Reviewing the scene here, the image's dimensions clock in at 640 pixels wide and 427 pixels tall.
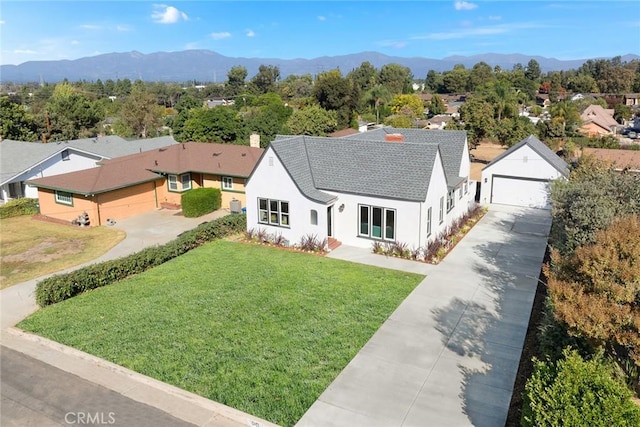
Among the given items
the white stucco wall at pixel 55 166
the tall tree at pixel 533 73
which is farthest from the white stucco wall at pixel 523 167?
the tall tree at pixel 533 73

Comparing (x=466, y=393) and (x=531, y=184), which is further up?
(x=531, y=184)

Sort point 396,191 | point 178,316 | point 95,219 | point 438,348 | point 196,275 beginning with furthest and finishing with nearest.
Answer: point 95,219, point 396,191, point 196,275, point 178,316, point 438,348

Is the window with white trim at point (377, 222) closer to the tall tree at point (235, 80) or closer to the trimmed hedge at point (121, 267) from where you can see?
the trimmed hedge at point (121, 267)

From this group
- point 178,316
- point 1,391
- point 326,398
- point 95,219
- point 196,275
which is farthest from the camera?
point 95,219

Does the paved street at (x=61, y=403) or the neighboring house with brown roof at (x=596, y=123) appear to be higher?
the neighboring house with brown roof at (x=596, y=123)

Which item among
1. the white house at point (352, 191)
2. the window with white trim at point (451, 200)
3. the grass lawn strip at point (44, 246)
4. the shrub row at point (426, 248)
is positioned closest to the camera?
the shrub row at point (426, 248)

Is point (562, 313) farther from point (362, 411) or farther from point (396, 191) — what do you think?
point (396, 191)

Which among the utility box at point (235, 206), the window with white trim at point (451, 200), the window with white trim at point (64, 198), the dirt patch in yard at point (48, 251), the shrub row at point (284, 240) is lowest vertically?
the dirt patch in yard at point (48, 251)

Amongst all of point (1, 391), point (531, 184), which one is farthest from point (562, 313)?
point (531, 184)

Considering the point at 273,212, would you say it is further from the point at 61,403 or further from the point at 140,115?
the point at 140,115
